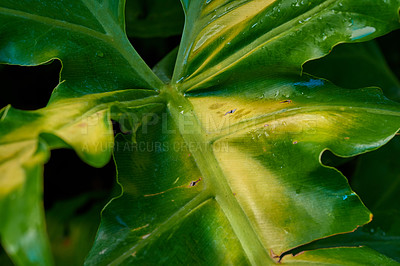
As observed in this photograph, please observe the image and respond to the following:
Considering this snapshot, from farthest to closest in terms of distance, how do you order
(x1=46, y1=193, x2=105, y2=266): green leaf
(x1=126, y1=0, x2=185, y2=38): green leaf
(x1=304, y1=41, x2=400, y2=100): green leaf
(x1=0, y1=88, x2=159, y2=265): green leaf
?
(x1=304, y1=41, x2=400, y2=100): green leaf → (x1=126, y1=0, x2=185, y2=38): green leaf → (x1=46, y1=193, x2=105, y2=266): green leaf → (x1=0, y1=88, x2=159, y2=265): green leaf

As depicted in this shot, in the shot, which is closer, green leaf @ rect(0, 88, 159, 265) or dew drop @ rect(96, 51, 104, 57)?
green leaf @ rect(0, 88, 159, 265)

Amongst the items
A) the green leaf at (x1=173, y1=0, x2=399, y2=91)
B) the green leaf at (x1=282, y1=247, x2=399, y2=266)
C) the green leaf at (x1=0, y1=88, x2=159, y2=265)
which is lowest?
the green leaf at (x1=282, y1=247, x2=399, y2=266)

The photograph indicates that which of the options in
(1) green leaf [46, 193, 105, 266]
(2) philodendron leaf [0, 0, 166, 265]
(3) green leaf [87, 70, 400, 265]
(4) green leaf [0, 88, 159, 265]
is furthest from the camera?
(1) green leaf [46, 193, 105, 266]

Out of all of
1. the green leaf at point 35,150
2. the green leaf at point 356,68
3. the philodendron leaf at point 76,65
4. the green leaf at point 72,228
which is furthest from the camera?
the green leaf at point 356,68

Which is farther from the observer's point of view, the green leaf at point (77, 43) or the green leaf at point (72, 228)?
the green leaf at point (72, 228)

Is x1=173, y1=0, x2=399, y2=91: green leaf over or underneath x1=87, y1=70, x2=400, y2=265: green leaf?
over

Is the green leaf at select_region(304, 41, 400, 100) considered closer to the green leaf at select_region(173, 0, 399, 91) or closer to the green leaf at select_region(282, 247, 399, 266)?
the green leaf at select_region(173, 0, 399, 91)

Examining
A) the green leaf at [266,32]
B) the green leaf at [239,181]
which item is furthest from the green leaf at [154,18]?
the green leaf at [239,181]

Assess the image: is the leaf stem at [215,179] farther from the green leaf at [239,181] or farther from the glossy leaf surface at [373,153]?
the glossy leaf surface at [373,153]

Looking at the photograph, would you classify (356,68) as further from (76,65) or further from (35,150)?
(35,150)

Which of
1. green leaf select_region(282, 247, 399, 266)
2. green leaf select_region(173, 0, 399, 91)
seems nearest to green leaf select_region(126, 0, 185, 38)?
green leaf select_region(173, 0, 399, 91)
